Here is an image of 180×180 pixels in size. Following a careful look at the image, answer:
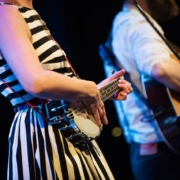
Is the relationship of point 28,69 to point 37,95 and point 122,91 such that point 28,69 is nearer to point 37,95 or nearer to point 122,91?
point 37,95

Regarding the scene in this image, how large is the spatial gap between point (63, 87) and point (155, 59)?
801 mm

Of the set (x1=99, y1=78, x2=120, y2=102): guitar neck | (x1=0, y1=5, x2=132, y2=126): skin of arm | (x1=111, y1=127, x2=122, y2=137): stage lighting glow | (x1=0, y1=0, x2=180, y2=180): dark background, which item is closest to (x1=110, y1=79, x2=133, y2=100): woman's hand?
(x1=99, y1=78, x2=120, y2=102): guitar neck

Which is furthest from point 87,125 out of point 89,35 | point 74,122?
point 89,35

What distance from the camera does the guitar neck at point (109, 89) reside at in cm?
122

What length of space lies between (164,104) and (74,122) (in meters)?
0.81

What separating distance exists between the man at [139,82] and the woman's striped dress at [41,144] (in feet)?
1.80

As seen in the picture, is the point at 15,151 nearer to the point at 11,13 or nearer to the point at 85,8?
the point at 11,13

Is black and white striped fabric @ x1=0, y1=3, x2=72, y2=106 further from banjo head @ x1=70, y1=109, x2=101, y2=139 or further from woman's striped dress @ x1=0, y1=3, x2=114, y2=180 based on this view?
banjo head @ x1=70, y1=109, x2=101, y2=139

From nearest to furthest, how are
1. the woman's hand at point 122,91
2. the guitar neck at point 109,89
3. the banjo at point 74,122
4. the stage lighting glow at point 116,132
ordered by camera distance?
1. the banjo at point 74,122
2. the guitar neck at point 109,89
3. the woman's hand at point 122,91
4. the stage lighting glow at point 116,132

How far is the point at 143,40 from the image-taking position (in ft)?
5.65

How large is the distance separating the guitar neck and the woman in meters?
0.06

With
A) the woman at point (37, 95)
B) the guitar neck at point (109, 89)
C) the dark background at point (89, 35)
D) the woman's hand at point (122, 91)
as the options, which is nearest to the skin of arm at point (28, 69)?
the woman at point (37, 95)

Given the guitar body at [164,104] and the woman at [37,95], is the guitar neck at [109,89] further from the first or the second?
the guitar body at [164,104]

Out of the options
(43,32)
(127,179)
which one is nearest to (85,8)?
(127,179)
